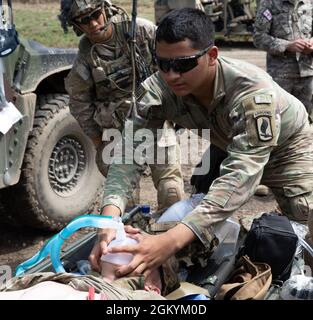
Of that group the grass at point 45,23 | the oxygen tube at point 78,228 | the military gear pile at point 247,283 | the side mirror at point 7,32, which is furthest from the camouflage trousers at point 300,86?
the grass at point 45,23

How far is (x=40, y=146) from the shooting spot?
4.60 metres

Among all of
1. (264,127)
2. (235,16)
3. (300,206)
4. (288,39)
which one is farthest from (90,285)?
(235,16)

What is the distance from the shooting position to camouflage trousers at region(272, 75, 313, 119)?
566cm

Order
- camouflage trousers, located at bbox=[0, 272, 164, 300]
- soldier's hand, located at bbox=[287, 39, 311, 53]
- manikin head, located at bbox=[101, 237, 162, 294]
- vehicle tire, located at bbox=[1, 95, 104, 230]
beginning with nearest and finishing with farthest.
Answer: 1. camouflage trousers, located at bbox=[0, 272, 164, 300]
2. manikin head, located at bbox=[101, 237, 162, 294]
3. vehicle tire, located at bbox=[1, 95, 104, 230]
4. soldier's hand, located at bbox=[287, 39, 311, 53]

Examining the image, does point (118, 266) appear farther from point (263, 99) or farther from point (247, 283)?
point (263, 99)

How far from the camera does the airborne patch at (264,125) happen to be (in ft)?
8.55

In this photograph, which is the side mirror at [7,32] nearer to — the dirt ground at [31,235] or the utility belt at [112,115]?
the utility belt at [112,115]

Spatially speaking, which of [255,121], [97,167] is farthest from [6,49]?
[255,121]

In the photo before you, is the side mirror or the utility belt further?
the utility belt

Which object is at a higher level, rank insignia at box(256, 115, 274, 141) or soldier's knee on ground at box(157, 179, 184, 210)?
rank insignia at box(256, 115, 274, 141)

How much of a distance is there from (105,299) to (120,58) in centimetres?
255

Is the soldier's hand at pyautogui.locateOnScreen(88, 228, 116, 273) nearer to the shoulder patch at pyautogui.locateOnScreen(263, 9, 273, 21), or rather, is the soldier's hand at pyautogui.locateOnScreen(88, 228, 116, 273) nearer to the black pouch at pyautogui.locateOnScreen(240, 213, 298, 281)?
the black pouch at pyautogui.locateOnScreen(240, 213, 298, 281)

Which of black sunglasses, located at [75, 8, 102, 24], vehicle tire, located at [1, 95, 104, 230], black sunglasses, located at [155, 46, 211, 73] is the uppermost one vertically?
black sunglasses, located at [155, 46, 211, 73]

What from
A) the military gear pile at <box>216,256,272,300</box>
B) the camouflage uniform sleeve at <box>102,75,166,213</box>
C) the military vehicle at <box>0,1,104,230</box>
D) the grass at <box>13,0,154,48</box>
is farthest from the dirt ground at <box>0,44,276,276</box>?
the grass at <box>13,0,154,48</box>
